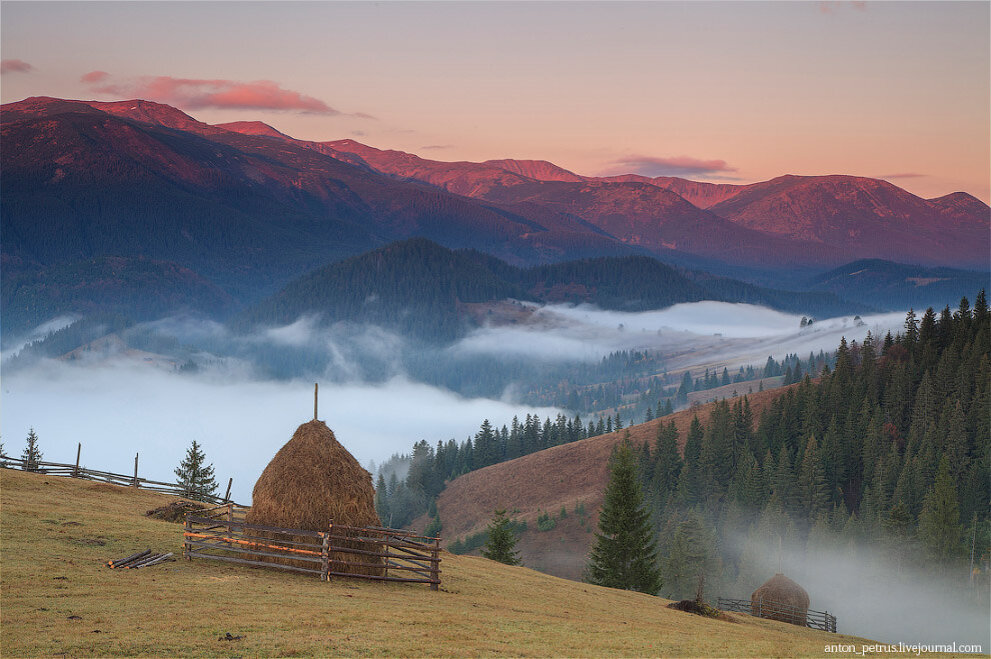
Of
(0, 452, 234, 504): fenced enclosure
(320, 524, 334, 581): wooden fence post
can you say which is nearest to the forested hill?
(0, 452, 234, 504): fenced enclosure

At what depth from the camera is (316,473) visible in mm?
35281

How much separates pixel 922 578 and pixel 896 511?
8.07 meters

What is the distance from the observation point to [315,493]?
3469 centimetres

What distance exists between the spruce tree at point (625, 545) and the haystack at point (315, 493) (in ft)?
131

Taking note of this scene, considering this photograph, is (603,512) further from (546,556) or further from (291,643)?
(546,556)

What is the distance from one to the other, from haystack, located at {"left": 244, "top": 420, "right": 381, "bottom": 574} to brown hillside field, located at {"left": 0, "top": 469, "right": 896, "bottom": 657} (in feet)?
7.78

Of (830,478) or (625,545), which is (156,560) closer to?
(625,545)

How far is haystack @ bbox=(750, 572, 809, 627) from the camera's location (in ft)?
212

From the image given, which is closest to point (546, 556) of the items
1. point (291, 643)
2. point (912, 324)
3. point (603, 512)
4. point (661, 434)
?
point (661, 434)

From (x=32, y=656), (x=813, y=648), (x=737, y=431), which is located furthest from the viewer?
(x=737, y=431)

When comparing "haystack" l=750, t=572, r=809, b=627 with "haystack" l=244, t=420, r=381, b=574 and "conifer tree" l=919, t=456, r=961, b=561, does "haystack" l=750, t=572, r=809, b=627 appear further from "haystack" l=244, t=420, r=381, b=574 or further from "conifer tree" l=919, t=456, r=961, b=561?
"haystack" l=244, t=420, r=381, b=574

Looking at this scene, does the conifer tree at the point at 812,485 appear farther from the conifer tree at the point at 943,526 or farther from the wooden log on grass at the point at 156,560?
the wooden log on grass at the point at 156,560

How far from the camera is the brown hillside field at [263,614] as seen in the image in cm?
2203

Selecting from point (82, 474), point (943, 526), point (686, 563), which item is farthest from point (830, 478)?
point (82, 474)
